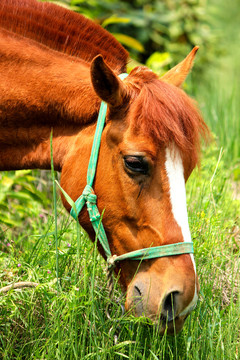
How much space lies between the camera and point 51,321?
2.12 m

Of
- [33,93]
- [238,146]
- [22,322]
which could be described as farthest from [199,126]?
[238,146]

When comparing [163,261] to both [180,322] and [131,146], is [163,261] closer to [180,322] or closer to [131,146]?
[180,322]

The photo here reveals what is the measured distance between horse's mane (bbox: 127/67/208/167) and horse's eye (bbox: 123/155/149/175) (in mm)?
104

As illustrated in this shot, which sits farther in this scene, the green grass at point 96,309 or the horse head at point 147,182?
the green grass at point 96,309

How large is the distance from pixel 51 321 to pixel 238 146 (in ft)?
8.55

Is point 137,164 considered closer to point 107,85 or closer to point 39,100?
point 107,85

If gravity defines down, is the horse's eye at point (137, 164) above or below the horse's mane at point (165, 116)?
below

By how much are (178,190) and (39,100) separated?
0.87 metres

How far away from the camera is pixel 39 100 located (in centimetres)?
229

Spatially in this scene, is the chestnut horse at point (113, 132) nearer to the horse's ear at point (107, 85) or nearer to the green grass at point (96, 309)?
the horse's ear at point (107, 85)

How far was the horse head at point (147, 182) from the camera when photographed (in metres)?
1.87

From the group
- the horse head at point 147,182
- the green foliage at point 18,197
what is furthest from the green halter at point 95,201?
the green foliage at point 18,197

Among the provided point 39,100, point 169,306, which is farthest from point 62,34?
point 169,306

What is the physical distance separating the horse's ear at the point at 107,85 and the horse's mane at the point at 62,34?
38 centimetres
